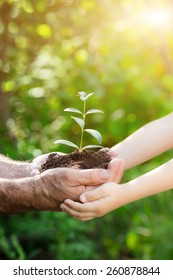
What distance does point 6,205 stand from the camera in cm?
220

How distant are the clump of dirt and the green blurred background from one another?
150 cm

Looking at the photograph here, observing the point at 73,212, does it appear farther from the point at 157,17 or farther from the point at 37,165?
the point at 157,17

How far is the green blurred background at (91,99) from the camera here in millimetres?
3711

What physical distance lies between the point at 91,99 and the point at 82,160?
1666 millimetres

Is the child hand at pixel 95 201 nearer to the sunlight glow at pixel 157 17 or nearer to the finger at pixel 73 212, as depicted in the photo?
the finger at pixel 73 212

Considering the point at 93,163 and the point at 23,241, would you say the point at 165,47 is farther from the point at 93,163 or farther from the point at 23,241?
the point at 93,163

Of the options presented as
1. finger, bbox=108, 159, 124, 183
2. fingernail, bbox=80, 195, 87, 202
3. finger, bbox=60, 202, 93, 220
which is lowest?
finger, bbox=60, 202, 93, 220

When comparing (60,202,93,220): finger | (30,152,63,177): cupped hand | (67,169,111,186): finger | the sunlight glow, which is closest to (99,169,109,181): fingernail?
(67,169,111,186): finger

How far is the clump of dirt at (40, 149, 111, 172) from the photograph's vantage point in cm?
211

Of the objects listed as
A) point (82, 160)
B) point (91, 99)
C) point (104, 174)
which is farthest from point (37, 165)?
point (91, 99)

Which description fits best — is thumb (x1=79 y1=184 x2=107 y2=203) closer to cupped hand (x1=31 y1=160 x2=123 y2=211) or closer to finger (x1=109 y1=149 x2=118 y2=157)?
cupped hand (x1=31 y1=160 x2=123 y2=211)

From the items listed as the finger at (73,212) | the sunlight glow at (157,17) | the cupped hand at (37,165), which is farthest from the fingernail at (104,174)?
the sunlight glow at (157,17)

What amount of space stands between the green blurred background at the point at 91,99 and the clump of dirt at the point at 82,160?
1.50 m
